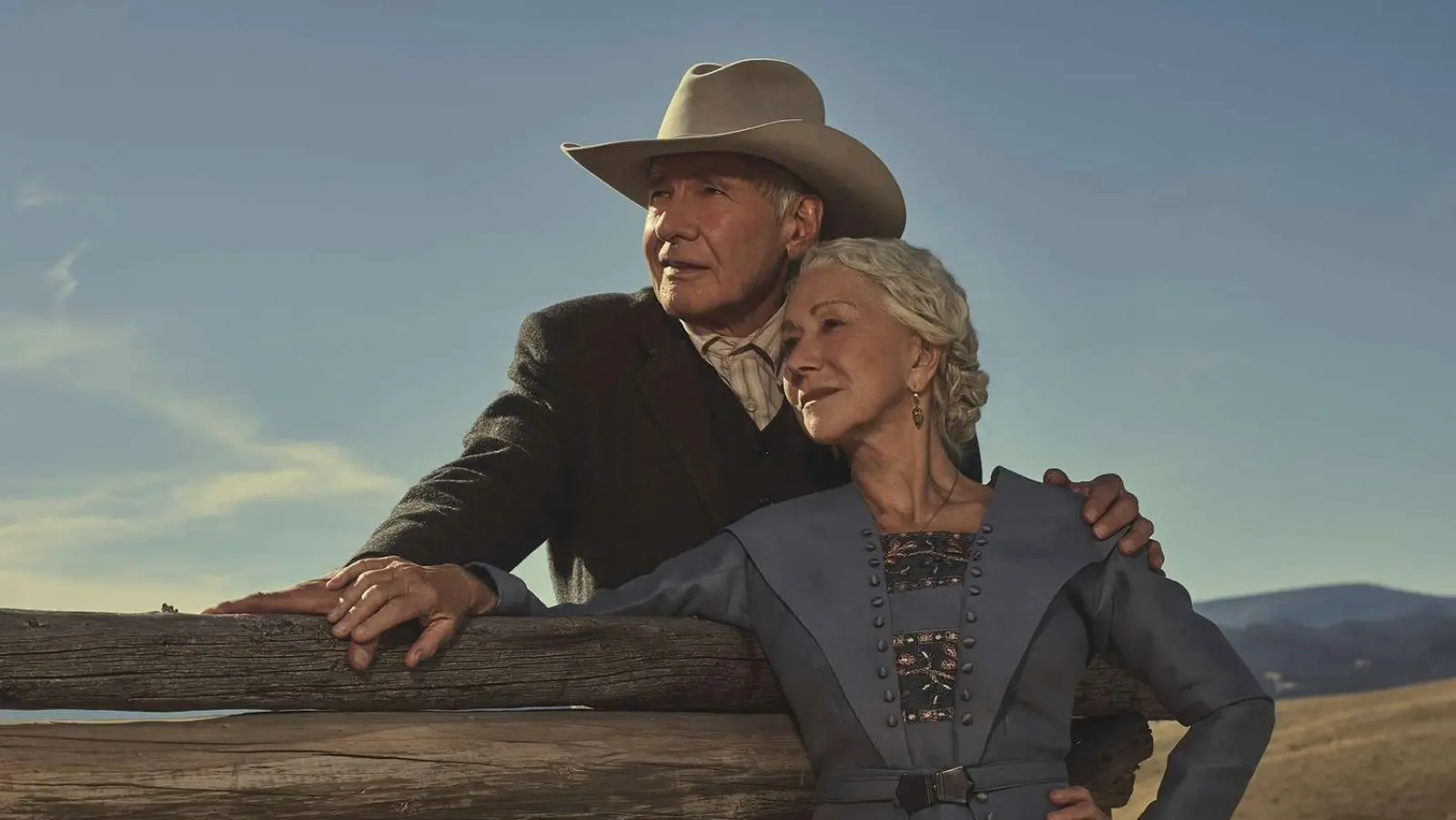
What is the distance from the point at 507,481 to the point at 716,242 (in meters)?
0.92

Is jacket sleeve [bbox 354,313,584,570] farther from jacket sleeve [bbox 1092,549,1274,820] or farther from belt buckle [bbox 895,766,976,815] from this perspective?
jacket sleeve [bbox 1092,549,1274,820]

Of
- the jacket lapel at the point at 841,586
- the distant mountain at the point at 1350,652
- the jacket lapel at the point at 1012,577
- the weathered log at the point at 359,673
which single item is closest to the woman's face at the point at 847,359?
the jacket lapel at the point at 841,586

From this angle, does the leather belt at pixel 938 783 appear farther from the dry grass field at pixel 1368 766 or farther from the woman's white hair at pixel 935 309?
the dry grass field at pixel 1368 766

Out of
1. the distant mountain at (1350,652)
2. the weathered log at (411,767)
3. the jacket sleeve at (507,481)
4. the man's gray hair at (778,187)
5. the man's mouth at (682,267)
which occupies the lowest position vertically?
the weathered log at (411,767)

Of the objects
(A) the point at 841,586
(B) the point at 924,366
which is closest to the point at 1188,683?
(A) the point at 841,586

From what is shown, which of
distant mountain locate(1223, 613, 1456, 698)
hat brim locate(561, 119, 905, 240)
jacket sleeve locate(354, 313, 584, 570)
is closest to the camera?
jacket sleeve locate(354, 313, 584, 570)

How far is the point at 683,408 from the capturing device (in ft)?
14.9

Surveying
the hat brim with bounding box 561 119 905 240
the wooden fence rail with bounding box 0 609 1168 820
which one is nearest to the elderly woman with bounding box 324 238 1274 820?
the wooden fence rail with bounding box 0 609 1168 820

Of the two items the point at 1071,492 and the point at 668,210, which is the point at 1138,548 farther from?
the point at 668,210

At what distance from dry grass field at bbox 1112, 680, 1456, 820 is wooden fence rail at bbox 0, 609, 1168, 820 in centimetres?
760

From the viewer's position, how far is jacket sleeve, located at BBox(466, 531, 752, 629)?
373cm

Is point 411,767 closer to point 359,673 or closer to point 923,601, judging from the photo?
point 359,673

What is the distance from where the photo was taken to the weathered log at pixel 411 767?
9.78 feet

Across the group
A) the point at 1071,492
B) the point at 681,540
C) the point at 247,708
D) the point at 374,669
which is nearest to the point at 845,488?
the point at 1071,492
